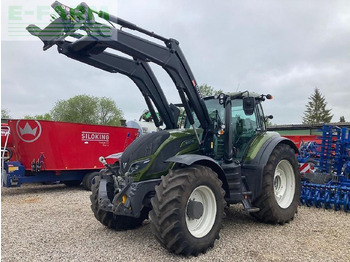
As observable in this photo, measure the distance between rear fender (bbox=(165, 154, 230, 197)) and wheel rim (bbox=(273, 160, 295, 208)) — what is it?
1.59m

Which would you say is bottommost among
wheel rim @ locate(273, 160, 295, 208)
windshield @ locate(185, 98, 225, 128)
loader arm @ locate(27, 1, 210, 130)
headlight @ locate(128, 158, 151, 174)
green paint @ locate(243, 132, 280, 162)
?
wheel rim @ locate(273, 160, 295, 208)

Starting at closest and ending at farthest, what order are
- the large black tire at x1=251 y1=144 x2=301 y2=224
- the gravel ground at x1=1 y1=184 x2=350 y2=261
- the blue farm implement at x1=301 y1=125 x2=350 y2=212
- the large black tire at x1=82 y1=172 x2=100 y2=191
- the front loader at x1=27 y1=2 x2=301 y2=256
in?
the front loader at x1=27 y1=2 x2=301 y2=256
the gravel ground at x1=1 y1=184 x2=350 y2=261
the large black tire at x1=251 y1=144 x2=301 y2=224
the blue farm implement at x1=301 y1=125 x2=350 y2=212
the large black tire at x1=82 y1=172 x2=100 y2=191

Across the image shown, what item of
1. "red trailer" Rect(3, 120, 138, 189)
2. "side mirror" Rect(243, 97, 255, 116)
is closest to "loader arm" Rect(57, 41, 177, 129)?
"side mirror" Rect(243, 97, 255, 116)

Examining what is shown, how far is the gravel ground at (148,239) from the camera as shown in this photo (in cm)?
411

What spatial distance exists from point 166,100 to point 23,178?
5.85 meters

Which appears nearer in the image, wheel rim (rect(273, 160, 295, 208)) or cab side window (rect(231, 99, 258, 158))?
cab side window (rect(231, 99, 258, 158))

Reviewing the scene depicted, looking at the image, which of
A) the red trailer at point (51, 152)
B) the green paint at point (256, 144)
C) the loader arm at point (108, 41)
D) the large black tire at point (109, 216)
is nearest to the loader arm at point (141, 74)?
the loader arm at point (108, 41)

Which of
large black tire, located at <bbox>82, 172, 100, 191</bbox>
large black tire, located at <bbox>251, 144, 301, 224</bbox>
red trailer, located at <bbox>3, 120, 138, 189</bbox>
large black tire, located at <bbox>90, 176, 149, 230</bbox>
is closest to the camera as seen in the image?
large black tire, located at <bbox>90, 176, 149, 230</bbox>

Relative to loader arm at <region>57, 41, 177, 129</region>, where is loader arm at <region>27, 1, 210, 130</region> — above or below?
above

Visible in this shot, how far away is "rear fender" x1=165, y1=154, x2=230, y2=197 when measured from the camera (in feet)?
13.8

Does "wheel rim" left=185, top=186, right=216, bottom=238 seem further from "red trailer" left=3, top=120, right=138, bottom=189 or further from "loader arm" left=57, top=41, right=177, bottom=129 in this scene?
"red trailer" left=3, top=120, right=138, bottom=189

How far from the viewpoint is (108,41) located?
152 inches

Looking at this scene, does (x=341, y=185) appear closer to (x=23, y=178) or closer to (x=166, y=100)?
(x=166, y=100)

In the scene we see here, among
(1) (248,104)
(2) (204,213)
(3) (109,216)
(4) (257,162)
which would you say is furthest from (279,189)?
(3) (109,216)
